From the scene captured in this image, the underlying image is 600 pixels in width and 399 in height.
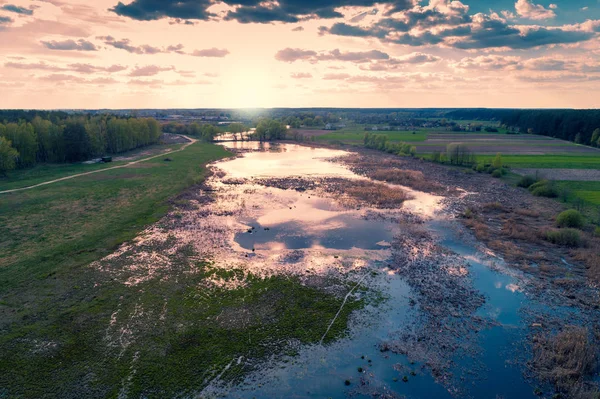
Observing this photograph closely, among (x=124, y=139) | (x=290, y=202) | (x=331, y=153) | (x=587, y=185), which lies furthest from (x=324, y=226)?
(x=124, y=139)

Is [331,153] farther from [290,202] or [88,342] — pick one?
[88,342]

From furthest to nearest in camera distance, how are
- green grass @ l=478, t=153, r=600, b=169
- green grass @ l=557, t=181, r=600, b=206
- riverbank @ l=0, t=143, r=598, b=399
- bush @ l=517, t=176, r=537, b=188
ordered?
green grass @ l=478, t=153, r=600, b=169
bush @ l=517, t=176, r=537, b=188
green grass @ l=557, t=181, r=600, b=206
riverbank @ l=0, t=143, r=598, b=399

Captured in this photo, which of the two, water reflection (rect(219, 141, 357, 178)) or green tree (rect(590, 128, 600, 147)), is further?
green tree (rect(590, 128, 600, 147))

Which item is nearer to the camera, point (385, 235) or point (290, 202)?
point (385, 235)

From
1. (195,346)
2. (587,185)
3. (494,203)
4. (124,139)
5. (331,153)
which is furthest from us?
(331,153)

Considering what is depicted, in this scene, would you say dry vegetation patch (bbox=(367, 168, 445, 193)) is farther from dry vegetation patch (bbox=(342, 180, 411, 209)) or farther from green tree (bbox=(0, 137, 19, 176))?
green tree (bbox=(0, 137, 19, 176))

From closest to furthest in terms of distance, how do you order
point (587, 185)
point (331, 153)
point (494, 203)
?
point (494, 203)
point (587, 185)
point (331, 153)

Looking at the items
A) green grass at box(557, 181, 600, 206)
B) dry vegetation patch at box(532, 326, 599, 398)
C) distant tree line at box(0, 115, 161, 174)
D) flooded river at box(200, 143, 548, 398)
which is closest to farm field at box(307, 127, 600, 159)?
green grass at box(557, 181, 600, 206)

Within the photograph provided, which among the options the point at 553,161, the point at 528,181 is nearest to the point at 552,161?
the point at 553,161
